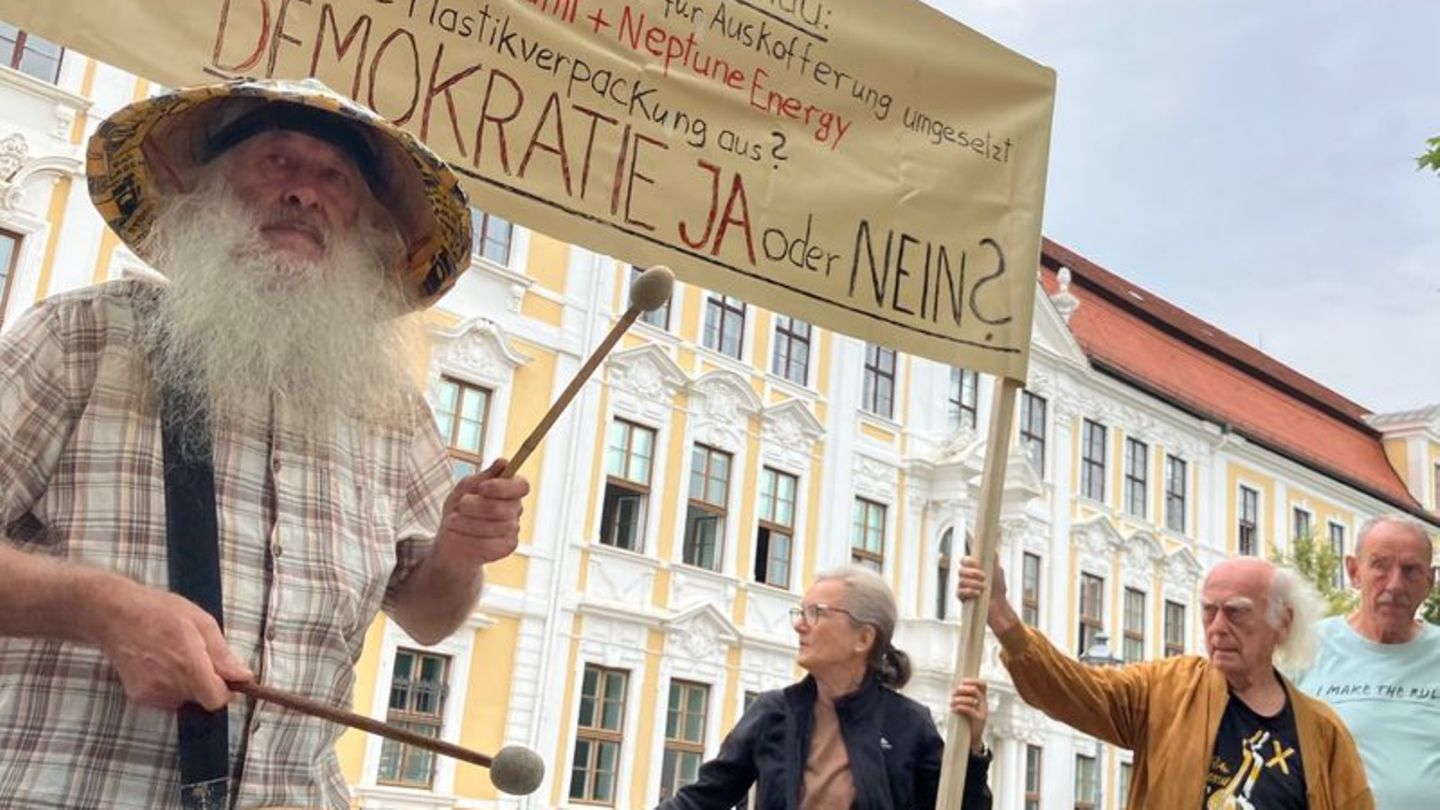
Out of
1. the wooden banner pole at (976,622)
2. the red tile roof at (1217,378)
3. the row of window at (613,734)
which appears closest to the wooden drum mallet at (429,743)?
the wooden banner pole at (976,622)

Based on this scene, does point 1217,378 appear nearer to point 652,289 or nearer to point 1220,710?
point 1220,710

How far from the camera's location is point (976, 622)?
3135 mm

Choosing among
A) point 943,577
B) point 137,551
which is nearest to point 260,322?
point 137,551

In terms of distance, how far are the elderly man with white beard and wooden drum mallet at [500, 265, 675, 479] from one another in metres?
0.09

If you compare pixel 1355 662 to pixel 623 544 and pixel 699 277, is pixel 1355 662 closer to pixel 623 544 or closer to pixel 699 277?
pixel 699 277

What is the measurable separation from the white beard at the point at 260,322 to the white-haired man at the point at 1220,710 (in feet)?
5.83

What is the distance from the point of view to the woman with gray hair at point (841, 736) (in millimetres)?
3658

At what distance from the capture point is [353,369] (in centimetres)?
216

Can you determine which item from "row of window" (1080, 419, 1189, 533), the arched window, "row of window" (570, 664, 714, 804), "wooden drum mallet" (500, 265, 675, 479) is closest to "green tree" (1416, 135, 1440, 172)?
"wooden drum mallet" (500, 265, 675, 479)

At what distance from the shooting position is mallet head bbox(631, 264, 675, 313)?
234 cm

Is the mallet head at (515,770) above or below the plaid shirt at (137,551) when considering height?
below

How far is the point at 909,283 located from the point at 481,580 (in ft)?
4.59

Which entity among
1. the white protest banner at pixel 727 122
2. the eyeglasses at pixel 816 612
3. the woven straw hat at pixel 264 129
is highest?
the white protest banner at pixel 727 122

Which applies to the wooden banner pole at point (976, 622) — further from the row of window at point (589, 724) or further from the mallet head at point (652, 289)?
the row of window at point (589, 724)
